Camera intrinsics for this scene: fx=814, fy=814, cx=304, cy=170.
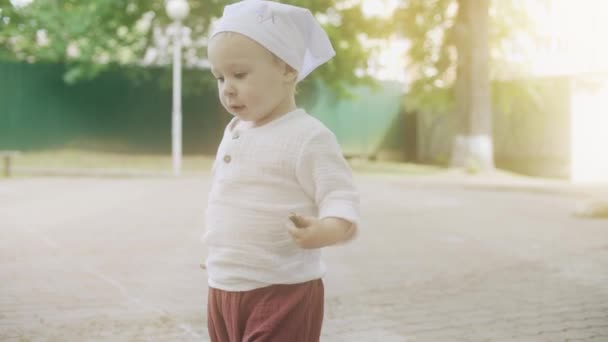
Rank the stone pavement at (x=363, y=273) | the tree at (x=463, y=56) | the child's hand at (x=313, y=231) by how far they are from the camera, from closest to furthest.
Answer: the child's hand at (x=313, y=231)
the stone pavement at (x=363, y=273)
the tree at (x=463, y=56)

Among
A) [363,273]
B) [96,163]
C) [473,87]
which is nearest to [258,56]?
[363,273]

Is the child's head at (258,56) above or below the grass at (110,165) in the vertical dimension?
above

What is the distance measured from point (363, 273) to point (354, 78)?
51.5ft

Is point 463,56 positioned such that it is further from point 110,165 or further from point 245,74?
point 245,74

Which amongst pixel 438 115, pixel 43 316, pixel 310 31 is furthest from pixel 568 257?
pixel 438 115

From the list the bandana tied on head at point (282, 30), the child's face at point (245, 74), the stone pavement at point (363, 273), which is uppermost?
the bandana tied on head at point (282, 30)

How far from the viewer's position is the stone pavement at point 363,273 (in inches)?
172

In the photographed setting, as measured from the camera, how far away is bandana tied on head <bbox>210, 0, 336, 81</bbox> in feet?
6.89

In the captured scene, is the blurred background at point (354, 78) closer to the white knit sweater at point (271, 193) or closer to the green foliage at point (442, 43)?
the green foliage at point (442, 43)

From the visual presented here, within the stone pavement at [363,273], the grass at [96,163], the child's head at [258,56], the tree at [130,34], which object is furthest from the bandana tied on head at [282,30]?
the tree at [130,34]

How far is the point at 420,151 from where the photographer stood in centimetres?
2625

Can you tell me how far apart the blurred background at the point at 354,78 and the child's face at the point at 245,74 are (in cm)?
1583

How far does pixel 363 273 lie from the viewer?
240 inches

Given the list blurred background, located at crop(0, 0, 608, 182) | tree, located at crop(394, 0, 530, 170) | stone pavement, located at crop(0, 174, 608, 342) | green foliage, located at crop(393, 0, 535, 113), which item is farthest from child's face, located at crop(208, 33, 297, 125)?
green foliage, located at crop(393, 0, 535, 113)
